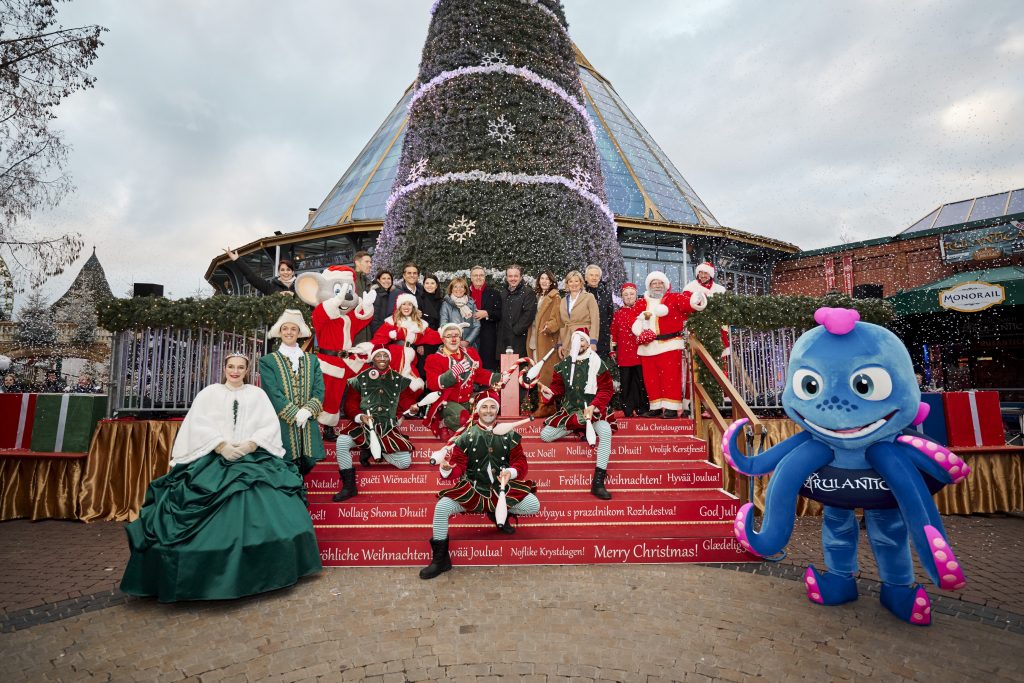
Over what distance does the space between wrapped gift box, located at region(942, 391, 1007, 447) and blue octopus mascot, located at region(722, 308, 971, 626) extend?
4.30m

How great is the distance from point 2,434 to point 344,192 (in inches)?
595

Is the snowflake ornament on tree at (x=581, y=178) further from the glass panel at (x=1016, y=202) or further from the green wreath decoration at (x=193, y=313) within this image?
the glass panel at (x=1016, y=202)

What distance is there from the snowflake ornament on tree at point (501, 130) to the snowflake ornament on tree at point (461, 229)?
145cm

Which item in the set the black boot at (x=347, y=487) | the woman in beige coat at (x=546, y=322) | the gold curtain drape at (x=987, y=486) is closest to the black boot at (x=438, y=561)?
the black boot at (x=347, y=487)

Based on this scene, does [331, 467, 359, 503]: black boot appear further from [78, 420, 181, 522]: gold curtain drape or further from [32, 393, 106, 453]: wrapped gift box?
[32, 393, 106, 453]: wrapped gift box

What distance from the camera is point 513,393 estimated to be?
7.75 metres

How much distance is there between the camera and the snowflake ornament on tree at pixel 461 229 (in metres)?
9.12

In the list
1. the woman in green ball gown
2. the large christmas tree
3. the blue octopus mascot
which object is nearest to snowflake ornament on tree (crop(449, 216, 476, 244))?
the large christmas tree

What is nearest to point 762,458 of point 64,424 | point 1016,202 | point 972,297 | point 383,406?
point 383,406

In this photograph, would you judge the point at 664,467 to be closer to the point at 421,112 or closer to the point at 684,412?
the point at 684,412

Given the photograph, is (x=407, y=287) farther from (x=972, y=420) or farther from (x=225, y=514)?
(x=972, y=420)

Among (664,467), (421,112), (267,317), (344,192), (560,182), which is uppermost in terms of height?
(344,192)

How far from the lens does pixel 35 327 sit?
79.8ft

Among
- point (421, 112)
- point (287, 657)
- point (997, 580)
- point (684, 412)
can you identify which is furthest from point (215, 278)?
point (997, 580)
